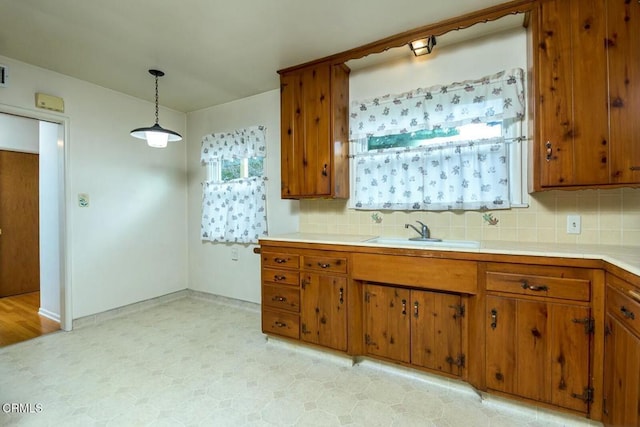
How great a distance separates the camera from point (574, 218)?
2.00 m

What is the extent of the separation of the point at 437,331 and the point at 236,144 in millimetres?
2930

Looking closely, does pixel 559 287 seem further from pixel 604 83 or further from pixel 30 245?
pixel 30 245

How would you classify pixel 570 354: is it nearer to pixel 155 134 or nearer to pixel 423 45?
pixel 423 45

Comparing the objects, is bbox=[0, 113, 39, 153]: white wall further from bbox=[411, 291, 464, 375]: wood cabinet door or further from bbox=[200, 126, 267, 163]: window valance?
bbox=[411, 291, 464, 375]: wood cabinet door

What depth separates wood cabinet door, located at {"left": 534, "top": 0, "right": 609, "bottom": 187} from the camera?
171 centimetres

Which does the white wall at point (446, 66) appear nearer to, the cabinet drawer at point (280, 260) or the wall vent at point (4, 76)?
the cabinet drawer at point (280, 260)

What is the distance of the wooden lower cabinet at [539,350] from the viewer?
1.60 meters

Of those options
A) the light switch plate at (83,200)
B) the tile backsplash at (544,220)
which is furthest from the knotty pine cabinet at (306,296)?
the light switch plate at (83,200)

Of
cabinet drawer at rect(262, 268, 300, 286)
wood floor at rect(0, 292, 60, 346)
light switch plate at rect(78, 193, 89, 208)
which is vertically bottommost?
wood floor at rect(0, 292, 60, 346)

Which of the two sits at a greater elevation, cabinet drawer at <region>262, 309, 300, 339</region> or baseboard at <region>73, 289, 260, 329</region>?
cabinet drawer at <region>262, 309, 300, 339</region>

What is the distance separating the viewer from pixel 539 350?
1.68 metres

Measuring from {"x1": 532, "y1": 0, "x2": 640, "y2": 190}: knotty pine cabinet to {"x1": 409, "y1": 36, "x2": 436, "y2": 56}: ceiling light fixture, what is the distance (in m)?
0.67

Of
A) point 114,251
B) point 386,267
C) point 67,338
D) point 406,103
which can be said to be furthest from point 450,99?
point 67,338

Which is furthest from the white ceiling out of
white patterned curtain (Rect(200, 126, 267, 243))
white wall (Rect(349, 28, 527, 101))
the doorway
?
white patterned curtain (Rect(200, 126, 267, 243))
